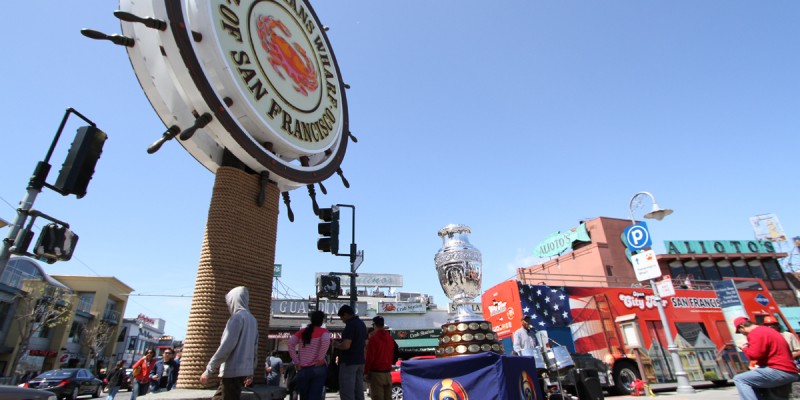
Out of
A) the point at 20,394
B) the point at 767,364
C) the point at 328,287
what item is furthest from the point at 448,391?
the point at 328,287

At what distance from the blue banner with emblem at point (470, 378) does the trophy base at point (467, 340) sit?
0.71ft

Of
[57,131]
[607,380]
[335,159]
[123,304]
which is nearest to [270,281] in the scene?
[335,159]

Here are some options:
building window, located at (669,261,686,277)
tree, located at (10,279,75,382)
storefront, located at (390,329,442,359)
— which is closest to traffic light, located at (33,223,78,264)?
storefront, located at (390,329,442,359)

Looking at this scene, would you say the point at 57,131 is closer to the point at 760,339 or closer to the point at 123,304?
the point at 760,339

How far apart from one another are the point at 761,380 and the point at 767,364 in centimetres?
17

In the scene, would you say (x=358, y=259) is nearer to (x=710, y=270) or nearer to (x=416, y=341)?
(x=416, y=341)

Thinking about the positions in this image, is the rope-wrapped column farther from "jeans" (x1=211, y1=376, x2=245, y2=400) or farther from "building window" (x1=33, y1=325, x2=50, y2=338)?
"building window" (x1=33, y1=325, x2=50, y2=338)

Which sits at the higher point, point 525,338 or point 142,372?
point 525,338

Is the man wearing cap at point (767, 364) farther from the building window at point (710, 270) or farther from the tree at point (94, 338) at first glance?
the tree at point (94, 338)

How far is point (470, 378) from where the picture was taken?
334cm

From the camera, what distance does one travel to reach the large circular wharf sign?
11.3 ft

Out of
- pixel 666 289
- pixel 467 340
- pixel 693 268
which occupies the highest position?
pixel 693 268

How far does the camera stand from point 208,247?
371cm

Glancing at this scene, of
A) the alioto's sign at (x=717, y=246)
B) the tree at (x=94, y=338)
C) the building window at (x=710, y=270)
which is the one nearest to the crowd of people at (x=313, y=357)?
the alioto's sign at (x=717, y=246)
